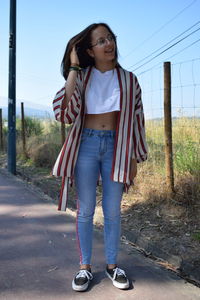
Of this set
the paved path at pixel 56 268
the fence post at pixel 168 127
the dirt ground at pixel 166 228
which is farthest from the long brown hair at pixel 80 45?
the fence post at pixel 168 127

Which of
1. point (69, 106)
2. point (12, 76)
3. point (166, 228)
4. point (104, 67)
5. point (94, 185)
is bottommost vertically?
point (166, 228)

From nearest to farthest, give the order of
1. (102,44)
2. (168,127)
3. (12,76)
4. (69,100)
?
(69,100) → (102,44) → (168,127) → (12,76)

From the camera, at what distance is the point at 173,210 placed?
4.86 m

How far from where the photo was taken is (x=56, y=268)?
3.54 metres

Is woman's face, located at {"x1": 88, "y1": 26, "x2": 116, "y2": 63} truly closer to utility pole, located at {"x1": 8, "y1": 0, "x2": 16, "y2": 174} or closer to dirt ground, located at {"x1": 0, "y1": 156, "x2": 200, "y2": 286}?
dirt ground, located at {"x1": 0, "y1": 156, "x2": 200, "y2": 286}

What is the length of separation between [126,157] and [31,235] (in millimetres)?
2154

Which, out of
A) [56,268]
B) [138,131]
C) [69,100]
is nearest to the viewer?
[69,100]

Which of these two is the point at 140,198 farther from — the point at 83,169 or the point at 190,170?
the point at 83,169

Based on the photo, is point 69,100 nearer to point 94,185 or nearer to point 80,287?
point 94,185

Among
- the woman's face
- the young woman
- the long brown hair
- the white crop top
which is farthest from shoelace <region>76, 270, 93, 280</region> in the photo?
the woman's face

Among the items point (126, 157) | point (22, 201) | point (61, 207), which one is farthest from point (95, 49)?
point (22, 201)

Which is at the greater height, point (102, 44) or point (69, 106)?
point (102, 44)

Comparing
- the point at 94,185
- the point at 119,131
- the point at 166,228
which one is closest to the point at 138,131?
the point at 119,131

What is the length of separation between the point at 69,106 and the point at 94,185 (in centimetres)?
69
